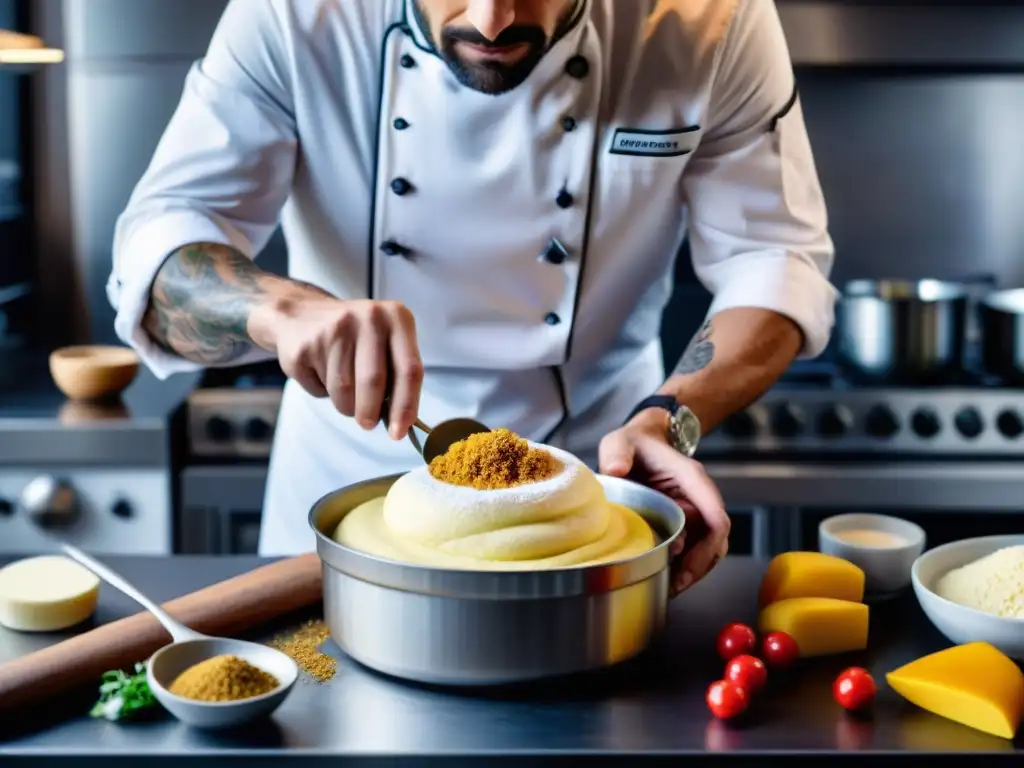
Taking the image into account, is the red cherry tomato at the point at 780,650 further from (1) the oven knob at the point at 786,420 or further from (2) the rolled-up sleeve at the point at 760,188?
(1) the oven knob at the point at 786,420

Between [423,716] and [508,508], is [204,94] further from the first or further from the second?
[423,716]

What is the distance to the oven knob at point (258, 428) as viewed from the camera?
289cm

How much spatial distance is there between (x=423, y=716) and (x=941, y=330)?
2.07m

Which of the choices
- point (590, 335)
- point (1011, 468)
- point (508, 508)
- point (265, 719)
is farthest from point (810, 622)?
point (1011, 468)

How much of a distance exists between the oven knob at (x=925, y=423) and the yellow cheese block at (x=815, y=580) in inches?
60.2

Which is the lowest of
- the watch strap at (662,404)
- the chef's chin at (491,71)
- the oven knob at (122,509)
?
the oven knob at (122,509)

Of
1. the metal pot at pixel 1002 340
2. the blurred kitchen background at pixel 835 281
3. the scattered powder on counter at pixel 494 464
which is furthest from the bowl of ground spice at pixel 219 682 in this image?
the metal pot at pixel 1002 340

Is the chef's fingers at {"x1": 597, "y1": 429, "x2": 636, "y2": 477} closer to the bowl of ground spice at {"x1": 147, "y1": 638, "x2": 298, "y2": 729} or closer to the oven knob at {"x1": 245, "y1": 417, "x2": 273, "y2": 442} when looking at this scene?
the bowl of ground spice at {"x1": 147, "y1": 638, "x2": 298, "y2": 729}

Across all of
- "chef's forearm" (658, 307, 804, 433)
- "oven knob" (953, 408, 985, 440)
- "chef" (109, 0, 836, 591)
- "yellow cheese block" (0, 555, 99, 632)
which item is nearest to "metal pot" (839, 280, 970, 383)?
"oven knob" (953, 408, 985, 440)

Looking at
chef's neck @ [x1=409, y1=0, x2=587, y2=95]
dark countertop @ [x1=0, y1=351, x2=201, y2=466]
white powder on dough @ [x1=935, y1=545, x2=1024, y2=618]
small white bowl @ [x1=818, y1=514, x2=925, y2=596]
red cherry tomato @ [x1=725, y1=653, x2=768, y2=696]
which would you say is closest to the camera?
red cherry tomato @ [x1=725, y1=653, x2=768, y2=696]

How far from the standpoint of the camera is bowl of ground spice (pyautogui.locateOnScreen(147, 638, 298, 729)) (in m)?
1.18

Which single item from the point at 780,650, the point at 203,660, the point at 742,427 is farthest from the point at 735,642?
the point at 742,427

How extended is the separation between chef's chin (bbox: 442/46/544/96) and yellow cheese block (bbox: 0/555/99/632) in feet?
2.71

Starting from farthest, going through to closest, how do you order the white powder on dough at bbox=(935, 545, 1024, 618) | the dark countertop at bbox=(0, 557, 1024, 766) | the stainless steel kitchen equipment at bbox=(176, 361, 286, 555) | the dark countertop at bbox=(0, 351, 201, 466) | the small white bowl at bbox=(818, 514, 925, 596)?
the stainless steel kitchen equipment at bbox=(176, 361, 286, 555)
the dark countertop at bbox=(0, 351, 201, 466)
the small white bowl at bbox=(818, 514, 925, 596)
the white powder on dough at bbox=(935, 545, 1024, 618)
the dark countertop at bbox=(0, 557, 1024, 766)
